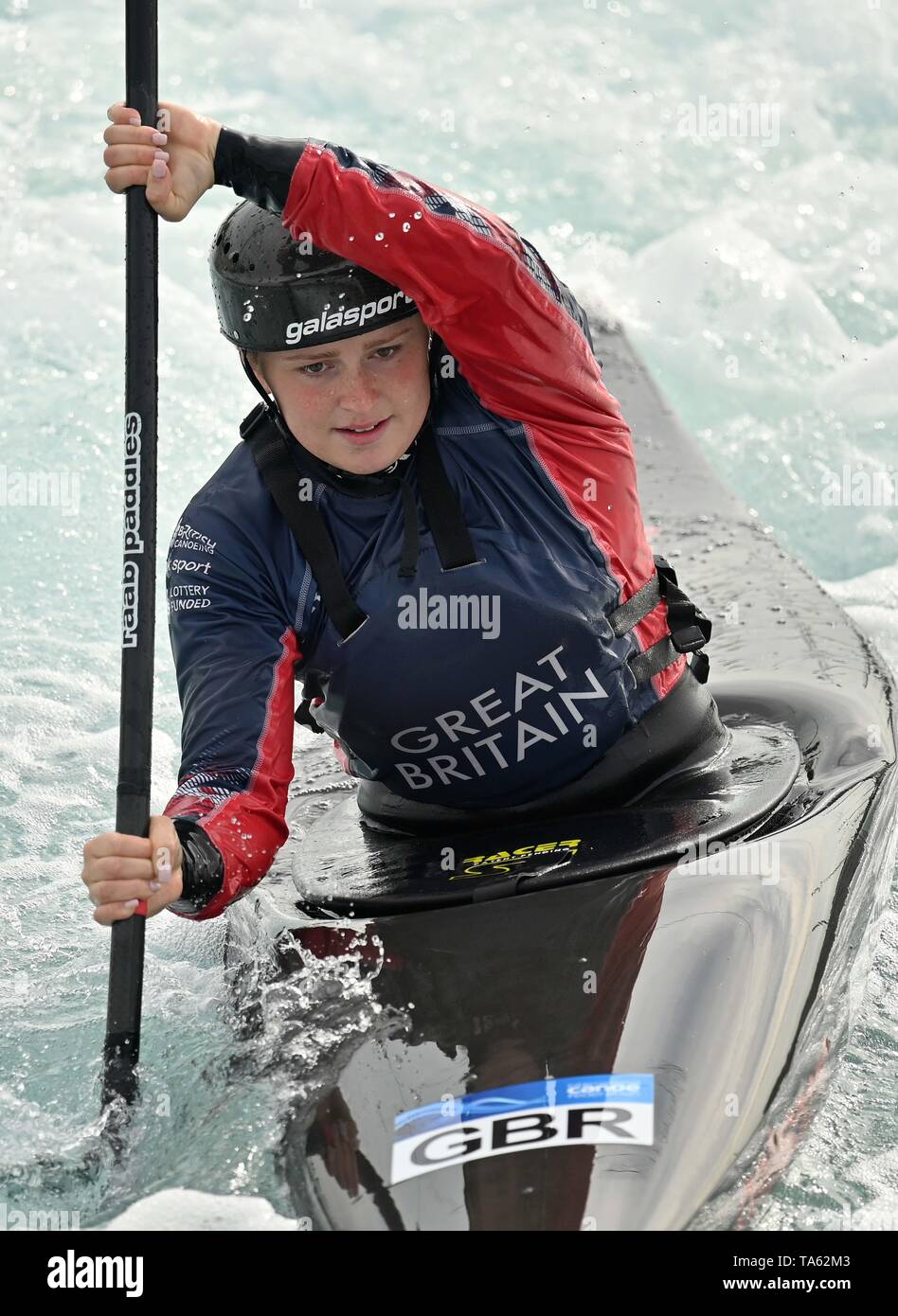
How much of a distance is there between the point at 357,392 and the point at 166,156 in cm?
41

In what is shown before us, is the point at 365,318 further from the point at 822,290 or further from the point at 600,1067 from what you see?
the point at 822,290

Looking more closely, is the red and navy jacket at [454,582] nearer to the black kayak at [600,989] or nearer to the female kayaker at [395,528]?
the female kayaker at [395,528]

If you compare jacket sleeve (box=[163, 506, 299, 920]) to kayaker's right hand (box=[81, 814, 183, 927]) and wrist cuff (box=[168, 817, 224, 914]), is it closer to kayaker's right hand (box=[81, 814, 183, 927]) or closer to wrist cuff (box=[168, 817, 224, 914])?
wrist cuff (box=[168, 817, 224, 914])

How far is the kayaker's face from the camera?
86.8 inches

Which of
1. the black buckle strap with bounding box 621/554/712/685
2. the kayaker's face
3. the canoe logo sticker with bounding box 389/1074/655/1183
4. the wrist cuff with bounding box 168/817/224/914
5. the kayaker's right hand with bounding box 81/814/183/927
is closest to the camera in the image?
the canoe logo sticker with bounding box 389/1074/655/1183

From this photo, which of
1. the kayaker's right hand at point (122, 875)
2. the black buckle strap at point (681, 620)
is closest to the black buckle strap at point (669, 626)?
the black buckle strap at point (681, 620)

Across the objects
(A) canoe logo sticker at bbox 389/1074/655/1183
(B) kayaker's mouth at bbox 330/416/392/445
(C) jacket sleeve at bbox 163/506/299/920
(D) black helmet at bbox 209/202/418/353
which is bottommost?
(A) canoe logo sticker at bbox 389/1074/655/1183

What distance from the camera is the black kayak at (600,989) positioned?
69.6 inches

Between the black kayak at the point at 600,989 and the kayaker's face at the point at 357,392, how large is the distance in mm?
663

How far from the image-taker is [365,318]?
2.17 m

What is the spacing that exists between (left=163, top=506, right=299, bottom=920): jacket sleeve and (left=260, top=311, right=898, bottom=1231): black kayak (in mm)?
237

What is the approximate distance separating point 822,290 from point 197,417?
3193mm

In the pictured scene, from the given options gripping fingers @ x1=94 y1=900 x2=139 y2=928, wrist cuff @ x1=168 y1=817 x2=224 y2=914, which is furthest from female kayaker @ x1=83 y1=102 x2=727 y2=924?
gripping fingers @ x1=94 y1=900 x2=139 y2=928
